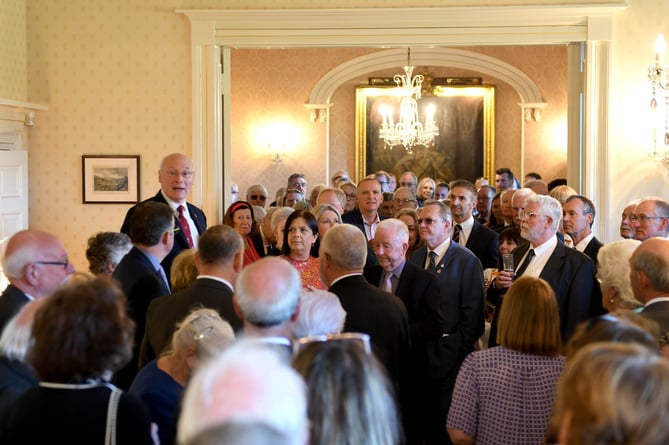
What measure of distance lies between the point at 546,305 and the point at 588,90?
624cm

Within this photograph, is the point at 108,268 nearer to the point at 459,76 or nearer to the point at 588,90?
the point at 588,90

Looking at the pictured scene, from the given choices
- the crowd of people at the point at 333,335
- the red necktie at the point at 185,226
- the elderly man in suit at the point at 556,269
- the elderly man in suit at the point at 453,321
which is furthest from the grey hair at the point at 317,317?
the red necktie at the point at 185,226

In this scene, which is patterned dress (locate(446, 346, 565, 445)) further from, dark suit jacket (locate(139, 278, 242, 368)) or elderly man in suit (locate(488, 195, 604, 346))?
elderly man in suit (locate(488, 195, 604, 346))

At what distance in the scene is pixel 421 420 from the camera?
5.67 m

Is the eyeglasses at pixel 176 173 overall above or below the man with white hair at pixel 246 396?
above

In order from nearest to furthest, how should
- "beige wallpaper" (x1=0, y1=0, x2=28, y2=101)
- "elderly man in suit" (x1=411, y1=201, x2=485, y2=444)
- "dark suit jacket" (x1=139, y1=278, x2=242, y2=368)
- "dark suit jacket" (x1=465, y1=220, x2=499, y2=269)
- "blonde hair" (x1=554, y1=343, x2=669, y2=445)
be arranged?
"blonde hair" (x1=554, y1=343, x2=669, y2=445) → "dark suit jacket" (x1=139, y1=278, x2=242, y2=368) → "elderly man in suit" (x1=411, y1=201, x2=485, y2=444) → "dark suit jacket" (x1=465, y1=220, x2=499, y2=269) → "beige wallpaper" (x1=0, y1=0, x2=28, y2=101)

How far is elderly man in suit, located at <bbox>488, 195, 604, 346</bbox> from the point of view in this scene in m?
5.62

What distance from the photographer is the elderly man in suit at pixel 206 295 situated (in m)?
4.33

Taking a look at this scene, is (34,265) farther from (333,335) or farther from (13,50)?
(13,50)

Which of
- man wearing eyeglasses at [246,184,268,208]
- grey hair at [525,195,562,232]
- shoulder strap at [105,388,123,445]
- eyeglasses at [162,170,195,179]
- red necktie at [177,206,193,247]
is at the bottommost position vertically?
shoulder strap at [105,388,123,445]

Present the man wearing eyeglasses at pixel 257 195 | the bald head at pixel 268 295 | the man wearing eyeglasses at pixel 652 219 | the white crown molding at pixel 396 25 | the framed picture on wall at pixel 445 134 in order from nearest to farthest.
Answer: the bald head at pixel 268 295
the man wearing eyeglasses at pixel 652 219
the white crown molding at pixel 396 25
the man wearing eyeglasses at pixel 257 195
the framed picture on wall at pixel 445 134

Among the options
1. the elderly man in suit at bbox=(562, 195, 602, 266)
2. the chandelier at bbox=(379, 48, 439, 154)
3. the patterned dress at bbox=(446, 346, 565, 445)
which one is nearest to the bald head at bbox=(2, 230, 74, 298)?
the patterned dress at bbox=(446, 346, 565, 445)

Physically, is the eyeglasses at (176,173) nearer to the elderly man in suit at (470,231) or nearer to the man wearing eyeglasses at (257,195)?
the elderly man in suit at (470,231)

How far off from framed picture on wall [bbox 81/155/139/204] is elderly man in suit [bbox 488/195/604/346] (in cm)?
510
